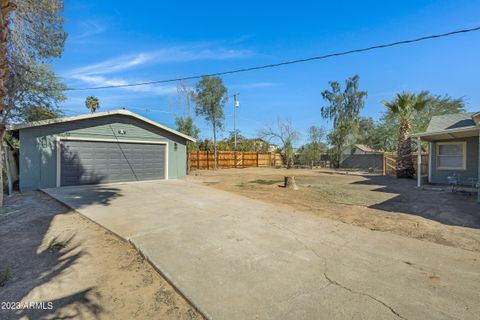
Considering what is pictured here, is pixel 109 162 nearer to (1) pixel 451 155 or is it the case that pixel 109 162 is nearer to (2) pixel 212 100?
(2) pixel 212 100

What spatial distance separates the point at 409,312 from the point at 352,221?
10.4ft

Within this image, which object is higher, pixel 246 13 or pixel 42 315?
pixel 246 13

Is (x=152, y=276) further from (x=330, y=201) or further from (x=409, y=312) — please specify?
(x=330, y=201)

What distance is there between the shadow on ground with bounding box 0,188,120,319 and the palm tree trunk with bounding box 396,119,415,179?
Result: 15238 mm

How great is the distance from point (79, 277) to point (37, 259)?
1063 mm

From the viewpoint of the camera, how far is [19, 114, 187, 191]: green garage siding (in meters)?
8.55

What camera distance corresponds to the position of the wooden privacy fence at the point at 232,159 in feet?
67.7

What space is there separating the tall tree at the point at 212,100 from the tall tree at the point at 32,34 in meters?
14.6

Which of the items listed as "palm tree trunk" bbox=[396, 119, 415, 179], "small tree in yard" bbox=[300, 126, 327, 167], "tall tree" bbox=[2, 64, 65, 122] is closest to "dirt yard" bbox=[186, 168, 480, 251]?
"palm tree trunk" bbox=[396, 119, 415, 179]

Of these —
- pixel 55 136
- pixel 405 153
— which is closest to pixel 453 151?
pixel 405 153

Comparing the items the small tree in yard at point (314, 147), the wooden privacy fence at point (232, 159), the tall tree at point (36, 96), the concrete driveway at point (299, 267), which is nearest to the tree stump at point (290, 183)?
the concrete driveway at point (299, 267)

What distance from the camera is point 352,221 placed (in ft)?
16.8

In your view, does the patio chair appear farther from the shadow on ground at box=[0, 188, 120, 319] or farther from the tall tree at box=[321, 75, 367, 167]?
the tall tree at box=[321, 75, 367, 167]

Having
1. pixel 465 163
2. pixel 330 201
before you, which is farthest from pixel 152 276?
pixel 465 163
